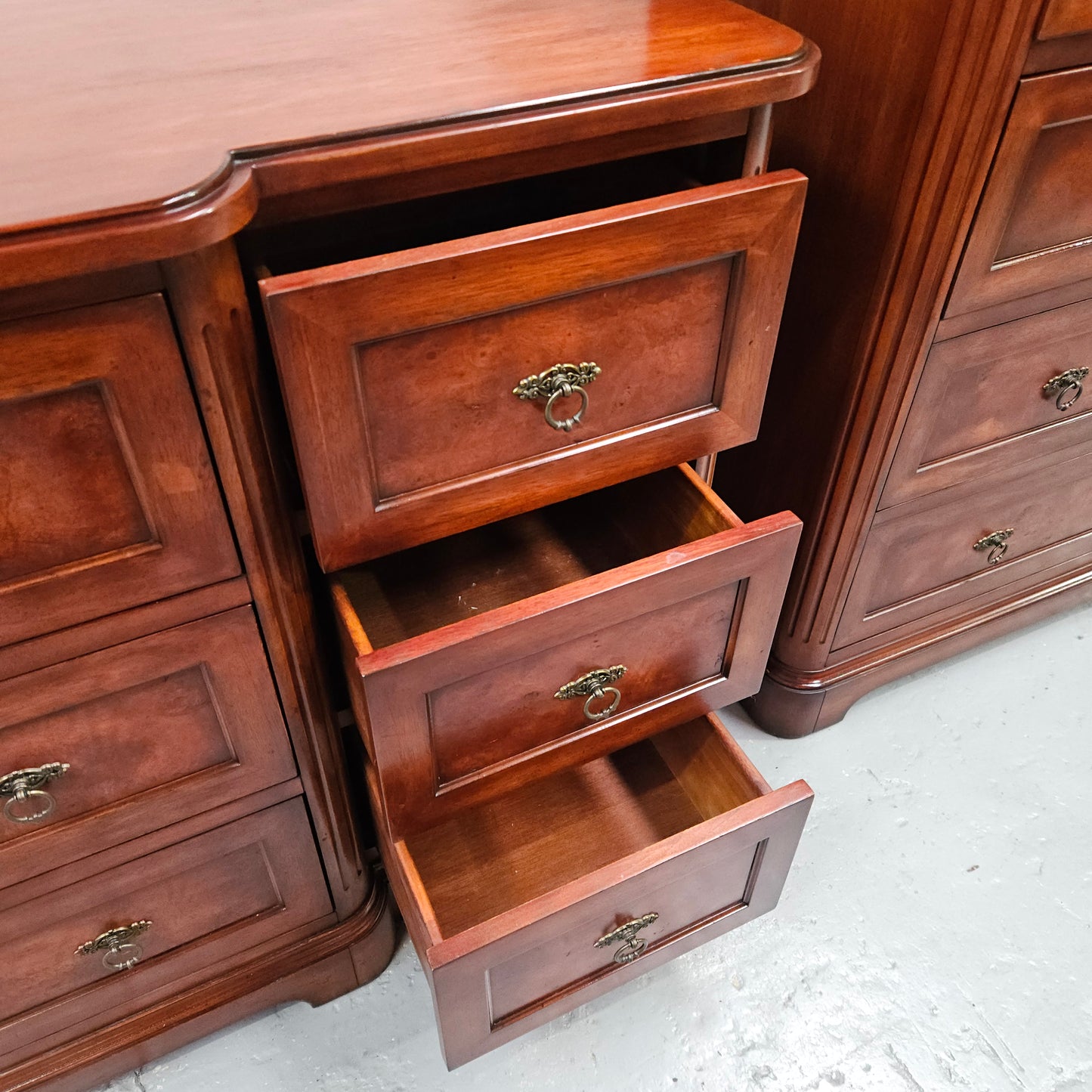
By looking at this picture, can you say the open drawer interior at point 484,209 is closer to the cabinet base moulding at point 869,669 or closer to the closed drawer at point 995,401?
the closed drawer at point 995,401

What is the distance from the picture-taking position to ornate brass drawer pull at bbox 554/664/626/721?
2.57 feet

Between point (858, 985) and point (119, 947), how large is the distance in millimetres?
790

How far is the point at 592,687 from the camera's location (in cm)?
80

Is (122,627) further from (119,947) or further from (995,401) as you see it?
(995,401)

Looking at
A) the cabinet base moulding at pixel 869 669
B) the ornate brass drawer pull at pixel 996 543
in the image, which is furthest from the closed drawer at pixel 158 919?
the ornate brass drawer pull at pixel 996 543

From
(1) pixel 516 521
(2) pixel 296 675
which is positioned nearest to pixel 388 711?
(2) pixel 296 675

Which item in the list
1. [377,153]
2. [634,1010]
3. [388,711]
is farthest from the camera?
[634,1010]

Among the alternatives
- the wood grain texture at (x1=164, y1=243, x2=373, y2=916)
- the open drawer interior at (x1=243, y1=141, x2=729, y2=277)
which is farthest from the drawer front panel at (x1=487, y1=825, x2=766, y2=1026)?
the open drawer interior at (x1=243, y1=141, x2=729, y2=277)

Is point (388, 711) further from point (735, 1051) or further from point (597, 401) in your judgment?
point (735, 1051)

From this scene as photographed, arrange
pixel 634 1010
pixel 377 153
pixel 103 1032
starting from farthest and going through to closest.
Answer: pixel 634 1010, pixel 103 1032, pixel 377 153

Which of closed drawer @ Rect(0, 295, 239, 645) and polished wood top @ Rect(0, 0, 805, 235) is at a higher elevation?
polished wood top @ Rect(0, 0, 805, 235)

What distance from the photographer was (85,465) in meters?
0.59

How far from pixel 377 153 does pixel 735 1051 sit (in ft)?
3.14

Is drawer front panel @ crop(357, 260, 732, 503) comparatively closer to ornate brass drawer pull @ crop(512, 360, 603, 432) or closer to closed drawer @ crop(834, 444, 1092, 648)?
ornate brass drawer pull @ crop(512, 360, 603, 432)
